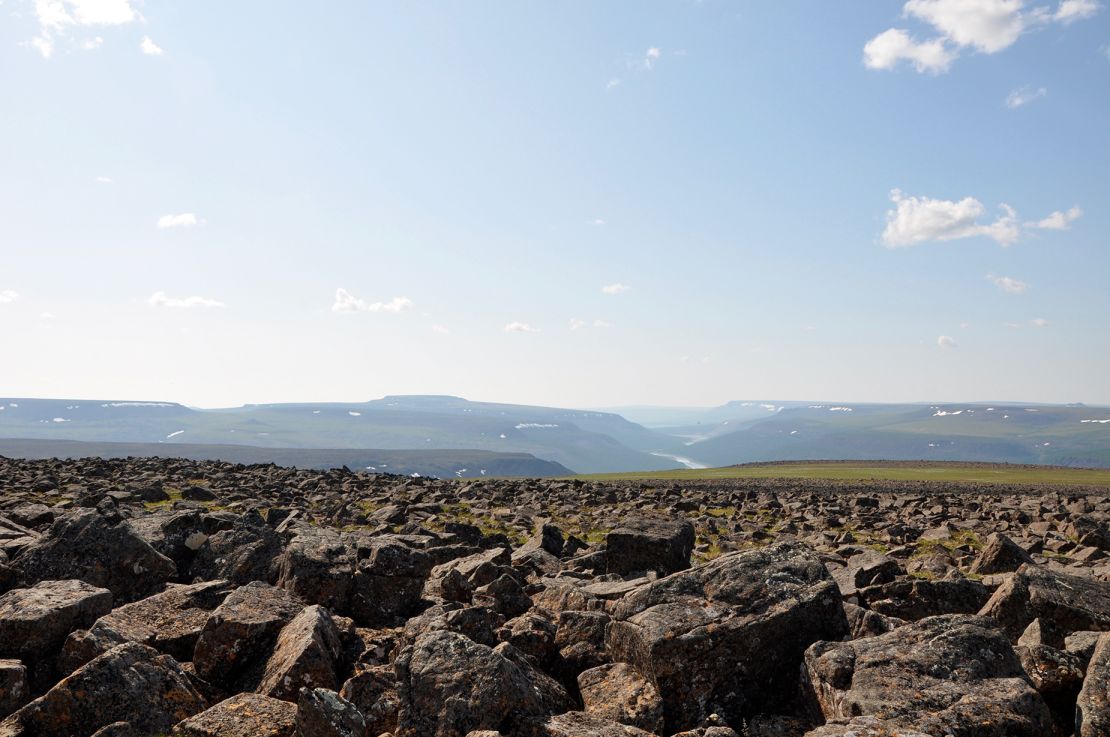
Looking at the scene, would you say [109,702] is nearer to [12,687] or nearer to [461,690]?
[12,687]

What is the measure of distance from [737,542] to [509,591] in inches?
754

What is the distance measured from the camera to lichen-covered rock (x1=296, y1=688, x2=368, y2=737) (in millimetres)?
9344

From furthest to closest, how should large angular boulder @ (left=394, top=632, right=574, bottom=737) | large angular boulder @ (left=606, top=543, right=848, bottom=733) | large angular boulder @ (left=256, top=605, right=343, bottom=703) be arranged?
1. large angular boulder @ (left=256, top=605, right=343, bottom=703)
2. large angular boulder @ (left=606, top=543, right=848, bottom=733)
3. large angular boulder @ (left=394, top=632, right=574, bottom=737)

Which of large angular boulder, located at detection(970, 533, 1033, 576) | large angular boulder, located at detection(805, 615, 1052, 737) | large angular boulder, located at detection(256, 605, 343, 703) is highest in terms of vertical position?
large angular boulder, located at detection(805, 615, 1052, 737)

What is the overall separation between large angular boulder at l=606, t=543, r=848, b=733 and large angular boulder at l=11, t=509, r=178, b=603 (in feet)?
37.4

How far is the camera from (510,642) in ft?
41.1

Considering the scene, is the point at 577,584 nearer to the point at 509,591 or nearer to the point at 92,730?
the point at 509,591

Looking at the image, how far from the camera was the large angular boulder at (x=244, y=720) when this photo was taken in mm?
10203

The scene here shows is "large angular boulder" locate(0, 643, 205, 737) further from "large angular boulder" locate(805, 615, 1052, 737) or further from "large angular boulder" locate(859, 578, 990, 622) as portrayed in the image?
"large angular boulder" locate(859, 578, 990, 622)

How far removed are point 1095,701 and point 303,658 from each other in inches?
463

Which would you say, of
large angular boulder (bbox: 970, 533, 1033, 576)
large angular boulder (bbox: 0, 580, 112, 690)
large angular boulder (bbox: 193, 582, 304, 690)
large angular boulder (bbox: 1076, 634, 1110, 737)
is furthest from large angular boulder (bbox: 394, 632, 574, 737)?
large angular boulder (bbox: 970, 533, 1033, 576)

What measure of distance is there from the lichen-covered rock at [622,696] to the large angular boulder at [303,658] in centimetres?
444

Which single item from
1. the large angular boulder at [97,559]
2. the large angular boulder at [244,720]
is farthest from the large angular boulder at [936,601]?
the large angular boulder at [97,559]

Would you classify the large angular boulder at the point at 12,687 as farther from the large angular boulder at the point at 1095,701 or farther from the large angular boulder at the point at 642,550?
the large angular boulder at the point at 1095,701
